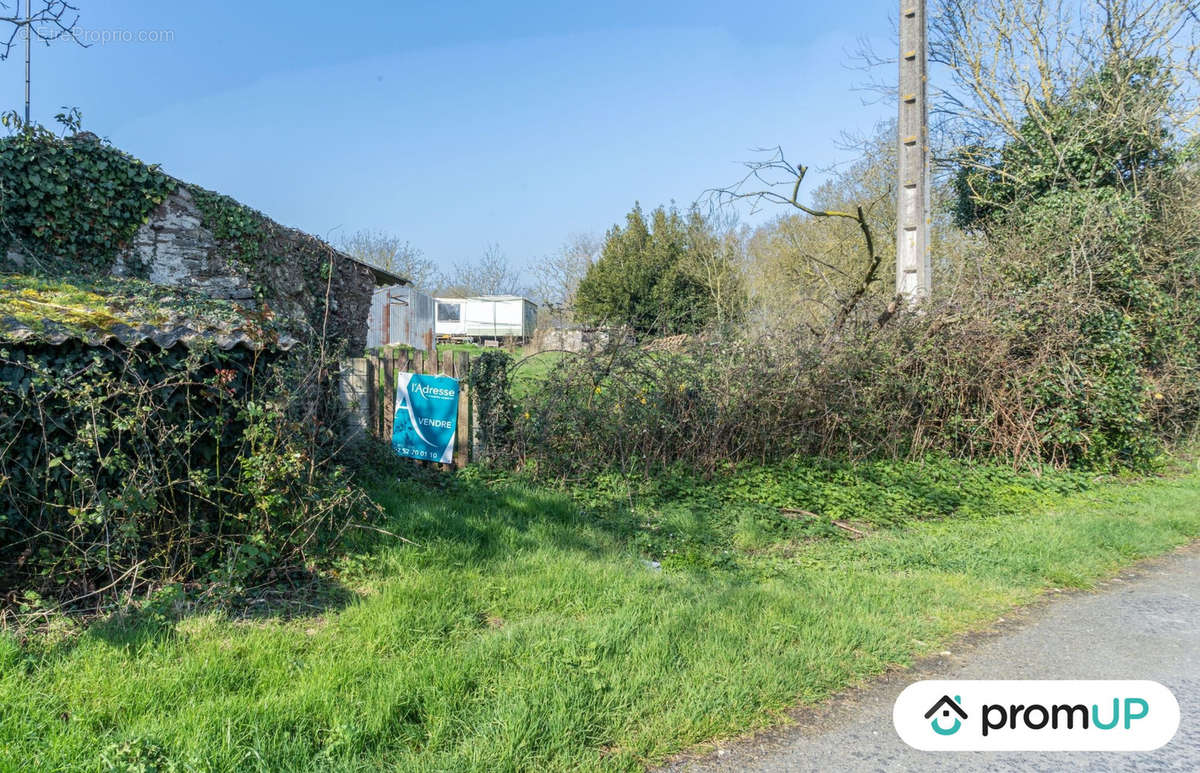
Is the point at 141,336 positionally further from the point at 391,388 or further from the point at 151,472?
the point at 391,388

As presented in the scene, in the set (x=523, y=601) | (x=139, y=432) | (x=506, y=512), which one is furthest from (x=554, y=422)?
(x=139, y=432)

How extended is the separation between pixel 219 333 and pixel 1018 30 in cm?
1530

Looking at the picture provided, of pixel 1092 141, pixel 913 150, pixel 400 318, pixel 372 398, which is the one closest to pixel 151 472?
pixel 372 398

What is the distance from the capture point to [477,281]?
2170 inches

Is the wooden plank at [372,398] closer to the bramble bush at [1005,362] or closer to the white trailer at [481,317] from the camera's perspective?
the bramble bush at [1005,362]

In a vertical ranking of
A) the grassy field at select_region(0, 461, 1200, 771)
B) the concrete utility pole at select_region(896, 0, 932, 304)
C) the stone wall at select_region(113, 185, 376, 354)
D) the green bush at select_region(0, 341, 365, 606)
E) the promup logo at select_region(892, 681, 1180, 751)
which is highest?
the concrete utility pole at select_region(896, 0, 932, 304)

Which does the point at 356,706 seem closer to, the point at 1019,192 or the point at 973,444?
the point at 973,444

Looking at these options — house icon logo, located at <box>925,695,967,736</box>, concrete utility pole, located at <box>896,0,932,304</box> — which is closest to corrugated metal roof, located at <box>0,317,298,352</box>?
house icon logo, located at <box>925,695,967,736</box>

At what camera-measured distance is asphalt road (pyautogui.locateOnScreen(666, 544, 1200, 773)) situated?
10.2ft

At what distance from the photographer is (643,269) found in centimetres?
3089

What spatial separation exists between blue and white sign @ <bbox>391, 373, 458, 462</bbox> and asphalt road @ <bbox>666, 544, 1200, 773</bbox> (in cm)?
581

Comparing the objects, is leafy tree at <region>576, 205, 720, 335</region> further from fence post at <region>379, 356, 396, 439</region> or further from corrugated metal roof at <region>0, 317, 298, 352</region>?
corrugated metal roof at <region>0, 317, 298, 352</region>

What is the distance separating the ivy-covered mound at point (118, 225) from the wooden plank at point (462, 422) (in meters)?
1.52

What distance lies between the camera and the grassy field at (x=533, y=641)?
302cm
